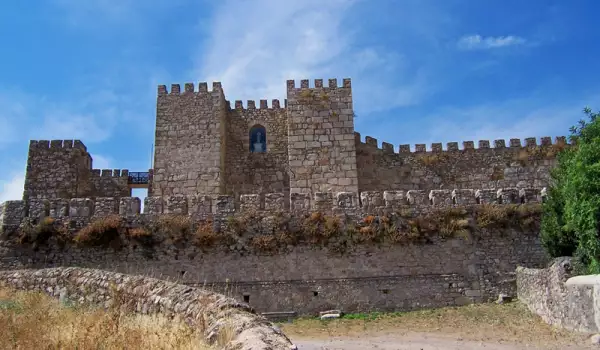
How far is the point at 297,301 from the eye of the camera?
571 inches

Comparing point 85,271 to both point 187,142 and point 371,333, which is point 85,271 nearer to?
point 371,333

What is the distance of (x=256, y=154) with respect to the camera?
72.2 feet

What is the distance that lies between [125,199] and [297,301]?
5.66 m

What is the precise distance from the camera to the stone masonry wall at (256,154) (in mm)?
21594

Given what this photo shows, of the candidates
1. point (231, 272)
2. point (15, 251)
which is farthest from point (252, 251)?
point (15, 251)

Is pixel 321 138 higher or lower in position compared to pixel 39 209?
higher

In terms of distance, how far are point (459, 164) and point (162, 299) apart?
17192 millimetres

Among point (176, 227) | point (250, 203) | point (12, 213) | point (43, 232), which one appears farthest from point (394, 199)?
point (12, 213)

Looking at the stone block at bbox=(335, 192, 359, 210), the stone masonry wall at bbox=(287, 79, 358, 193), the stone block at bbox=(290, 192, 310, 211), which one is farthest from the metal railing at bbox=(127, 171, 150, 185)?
the stone block at bbox=(335, 192, 359, 210)

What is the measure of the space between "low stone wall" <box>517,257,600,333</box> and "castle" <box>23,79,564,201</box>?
7.73 m

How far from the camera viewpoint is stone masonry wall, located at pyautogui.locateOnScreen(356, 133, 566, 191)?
22.1 meters

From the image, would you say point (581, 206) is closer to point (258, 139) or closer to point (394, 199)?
point (394, 199)

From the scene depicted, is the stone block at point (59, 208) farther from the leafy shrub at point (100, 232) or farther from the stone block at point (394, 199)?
the stone block at point (394, 199)

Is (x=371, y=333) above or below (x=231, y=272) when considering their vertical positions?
below
